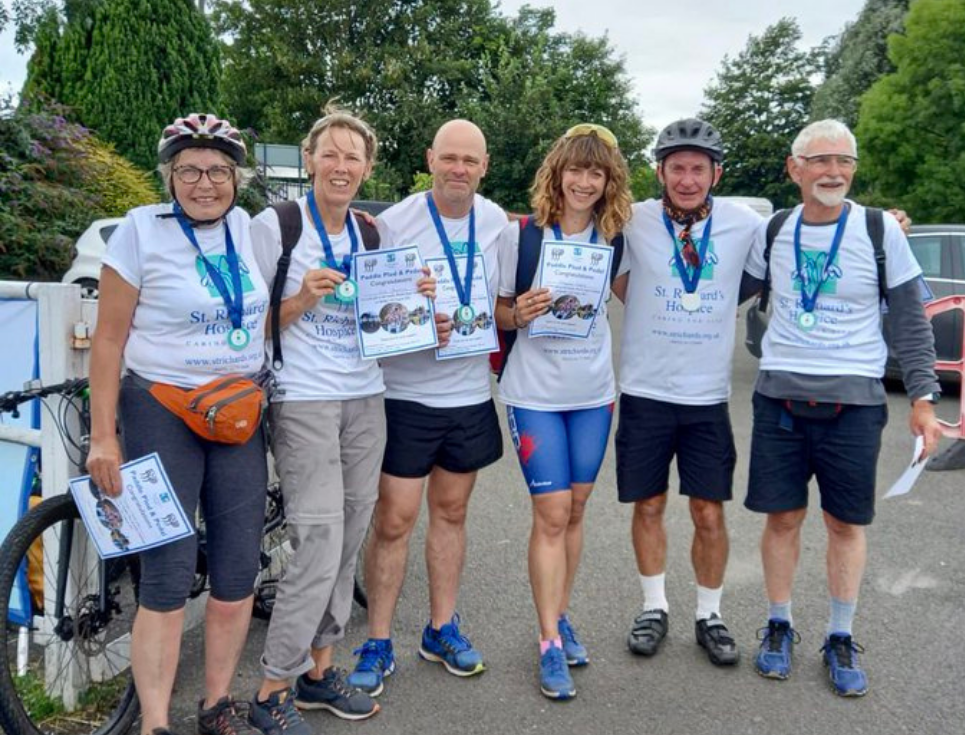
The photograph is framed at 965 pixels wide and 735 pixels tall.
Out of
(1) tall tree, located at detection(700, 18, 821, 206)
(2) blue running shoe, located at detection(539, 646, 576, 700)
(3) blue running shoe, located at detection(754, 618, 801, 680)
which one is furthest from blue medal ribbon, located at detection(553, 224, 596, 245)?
(1) tall tree, located at detection(700, 18, 821, 206)

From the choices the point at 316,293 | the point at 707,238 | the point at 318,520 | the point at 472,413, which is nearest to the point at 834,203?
the point at 707,238

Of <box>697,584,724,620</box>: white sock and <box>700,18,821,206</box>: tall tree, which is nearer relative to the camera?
<box>697,584,724,620</box>: white sock

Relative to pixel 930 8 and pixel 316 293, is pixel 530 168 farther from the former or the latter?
pixel 316 293

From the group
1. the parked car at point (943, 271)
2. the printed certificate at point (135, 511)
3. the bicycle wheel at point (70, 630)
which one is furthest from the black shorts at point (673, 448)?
the parked car at point (943, 271)

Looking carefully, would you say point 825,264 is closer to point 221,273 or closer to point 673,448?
point 673,448

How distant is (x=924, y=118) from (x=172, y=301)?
25885mm

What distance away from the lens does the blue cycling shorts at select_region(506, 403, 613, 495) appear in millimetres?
3727

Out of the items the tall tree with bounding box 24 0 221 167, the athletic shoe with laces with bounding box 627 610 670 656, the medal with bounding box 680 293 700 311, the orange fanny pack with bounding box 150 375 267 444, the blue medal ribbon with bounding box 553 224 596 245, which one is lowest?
the athletic shoe with laces with bounding box 627 610 670 656

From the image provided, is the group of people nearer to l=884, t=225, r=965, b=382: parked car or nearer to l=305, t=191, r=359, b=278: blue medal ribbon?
l=305, t=191, r=359, b=278: blue medal ribbon

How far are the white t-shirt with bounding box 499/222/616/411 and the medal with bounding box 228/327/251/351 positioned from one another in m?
1.17

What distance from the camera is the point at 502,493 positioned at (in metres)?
6.31

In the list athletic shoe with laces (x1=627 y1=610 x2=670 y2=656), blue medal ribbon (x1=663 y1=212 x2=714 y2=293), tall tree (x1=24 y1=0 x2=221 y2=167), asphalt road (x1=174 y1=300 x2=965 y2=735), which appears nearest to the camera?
asphalt road (x1=174 y1=300 x2=965 y2=735)

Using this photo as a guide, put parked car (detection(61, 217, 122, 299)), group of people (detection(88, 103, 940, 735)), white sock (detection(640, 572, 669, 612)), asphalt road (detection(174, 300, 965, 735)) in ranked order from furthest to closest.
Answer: parked car (detection(61, 217, 122, 299)), white sock (detection(640, 572, 669, 612)), asphalt road (detection(174, 300, 965, 735)), group of people (detection(88, 103, 940, 735))

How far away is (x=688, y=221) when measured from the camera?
3.85m
